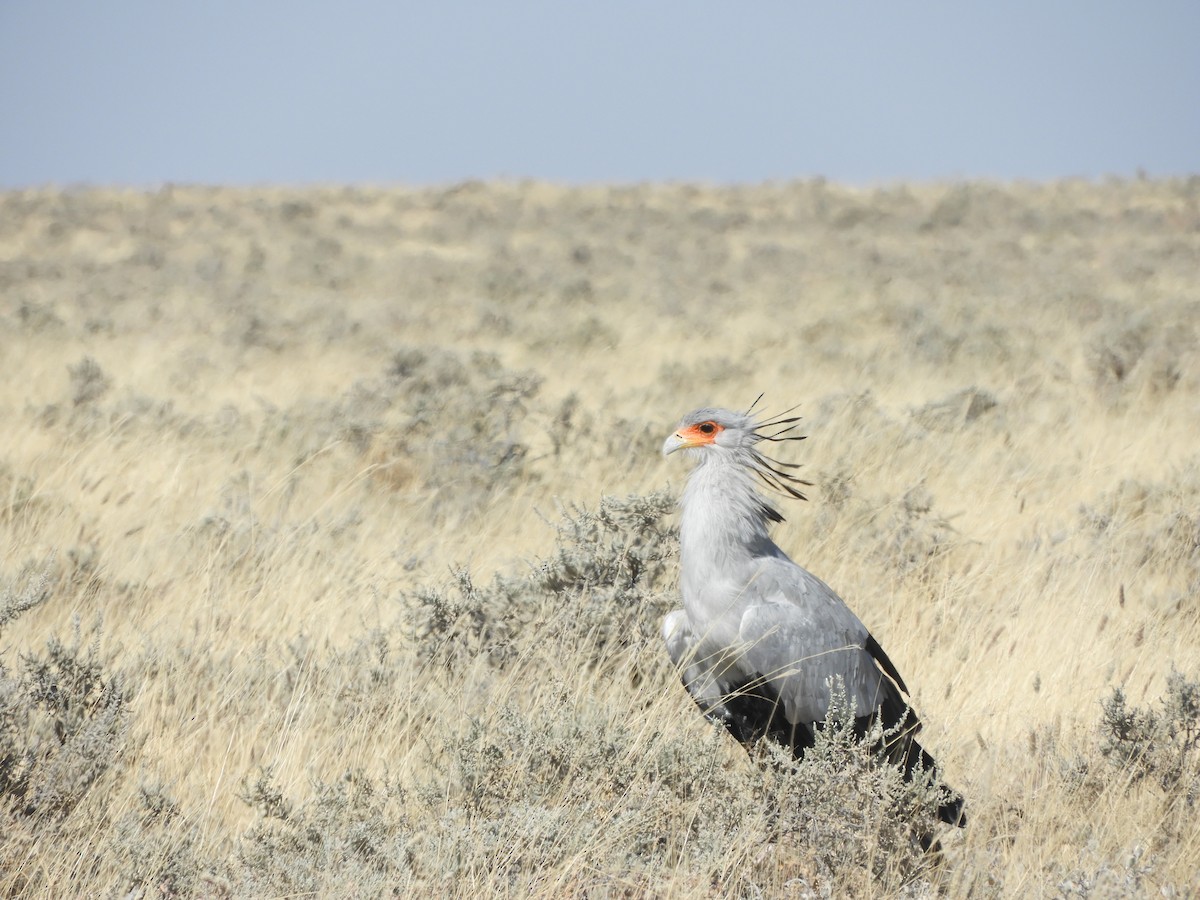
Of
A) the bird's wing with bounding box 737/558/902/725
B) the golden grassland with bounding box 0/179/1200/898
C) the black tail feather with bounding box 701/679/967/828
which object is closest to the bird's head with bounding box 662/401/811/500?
the bird's wing with bounding box 737/558/902/725

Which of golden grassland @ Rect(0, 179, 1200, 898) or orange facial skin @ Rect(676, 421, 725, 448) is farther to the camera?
orange facial skin @ Rect(676, 421, 725, 448)

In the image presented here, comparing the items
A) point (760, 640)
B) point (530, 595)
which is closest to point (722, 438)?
point (760, 640)

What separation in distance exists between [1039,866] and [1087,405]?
7089 mm

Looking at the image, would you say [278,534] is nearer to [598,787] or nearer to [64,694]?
[64,694]

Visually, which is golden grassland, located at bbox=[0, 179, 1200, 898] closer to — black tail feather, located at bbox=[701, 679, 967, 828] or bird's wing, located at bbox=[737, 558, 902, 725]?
black tail feather, located at bbox=[701, 679, 967, 828]

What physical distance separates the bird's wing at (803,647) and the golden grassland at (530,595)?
1.14 feet

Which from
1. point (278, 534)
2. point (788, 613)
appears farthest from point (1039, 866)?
point (278, 534)

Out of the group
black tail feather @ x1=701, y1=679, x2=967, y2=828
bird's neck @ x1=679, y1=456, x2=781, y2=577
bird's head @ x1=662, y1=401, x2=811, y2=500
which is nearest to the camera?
black tail feather @ x1=701, y1=679, x2=967, y2=828

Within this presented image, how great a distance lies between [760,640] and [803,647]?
0.54 ft

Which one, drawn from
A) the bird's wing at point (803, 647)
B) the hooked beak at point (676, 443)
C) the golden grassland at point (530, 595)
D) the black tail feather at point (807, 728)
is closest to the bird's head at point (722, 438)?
the hooked beak at point (676, 443)

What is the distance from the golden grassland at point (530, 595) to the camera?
308cm

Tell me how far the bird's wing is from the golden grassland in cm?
35

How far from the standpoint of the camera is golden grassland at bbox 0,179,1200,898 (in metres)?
3.08

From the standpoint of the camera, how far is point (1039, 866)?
308 cm
